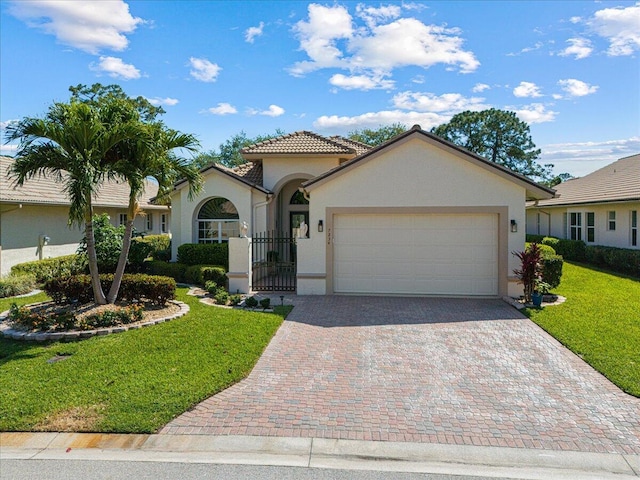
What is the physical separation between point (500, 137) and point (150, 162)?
161 feet

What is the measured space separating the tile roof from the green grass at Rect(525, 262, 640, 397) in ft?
34.1

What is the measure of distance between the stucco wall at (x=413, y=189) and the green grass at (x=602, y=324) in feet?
7.34

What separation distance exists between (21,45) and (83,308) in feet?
34.3

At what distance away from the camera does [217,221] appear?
19.1 metres

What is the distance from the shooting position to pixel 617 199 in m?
19.3

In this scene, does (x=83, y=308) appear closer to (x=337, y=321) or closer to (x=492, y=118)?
(x=337, y=321)

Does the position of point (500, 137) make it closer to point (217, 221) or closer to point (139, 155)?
point (217, 221)

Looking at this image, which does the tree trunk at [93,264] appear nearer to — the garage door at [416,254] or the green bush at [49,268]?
the green bush at [49,268]

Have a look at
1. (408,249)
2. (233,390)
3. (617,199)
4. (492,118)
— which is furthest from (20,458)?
(492,118)

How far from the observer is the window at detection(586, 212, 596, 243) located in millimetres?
22828

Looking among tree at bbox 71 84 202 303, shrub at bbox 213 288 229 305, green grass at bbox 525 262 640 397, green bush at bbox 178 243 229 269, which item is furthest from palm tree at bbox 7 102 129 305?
green grass at bbox 525 262 640 397

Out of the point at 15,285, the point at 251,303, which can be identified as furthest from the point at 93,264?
the point at 15,285

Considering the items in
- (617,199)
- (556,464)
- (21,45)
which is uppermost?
(21,45)

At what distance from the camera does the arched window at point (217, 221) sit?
19031 millimetres
